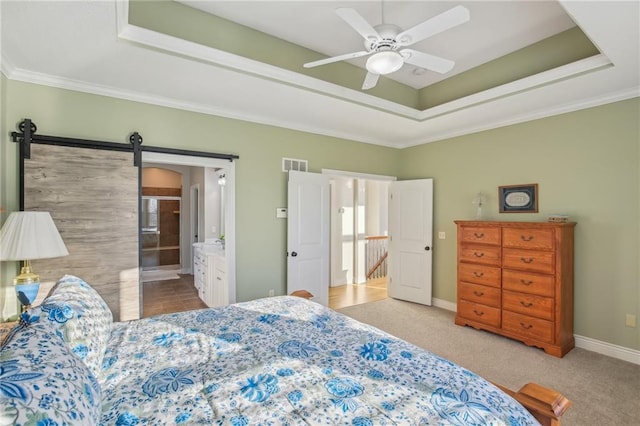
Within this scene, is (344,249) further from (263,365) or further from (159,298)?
(263,365)

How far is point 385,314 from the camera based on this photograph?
14.9 ft

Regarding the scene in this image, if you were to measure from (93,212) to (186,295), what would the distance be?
282 cm

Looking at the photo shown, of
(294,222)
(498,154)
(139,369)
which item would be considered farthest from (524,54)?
(139,369)

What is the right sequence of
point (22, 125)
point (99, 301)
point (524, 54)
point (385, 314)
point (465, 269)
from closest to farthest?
1. point (99, 301)
2. point (22, 125)
3. point (524, 54)
4. point (465, 269)
5. point (385, 314)

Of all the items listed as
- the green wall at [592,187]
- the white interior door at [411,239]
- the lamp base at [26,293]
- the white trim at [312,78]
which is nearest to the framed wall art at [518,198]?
the green wall at [592,187]

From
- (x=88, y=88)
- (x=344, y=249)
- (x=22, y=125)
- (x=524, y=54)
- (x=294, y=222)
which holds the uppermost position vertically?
(x=524, y=54)

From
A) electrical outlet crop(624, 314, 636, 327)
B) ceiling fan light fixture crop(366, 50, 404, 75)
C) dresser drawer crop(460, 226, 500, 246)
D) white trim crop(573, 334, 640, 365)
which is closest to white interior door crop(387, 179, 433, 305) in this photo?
dresser drawer crop(460, 226, 500, 246)

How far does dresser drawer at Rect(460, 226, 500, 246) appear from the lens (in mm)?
3717

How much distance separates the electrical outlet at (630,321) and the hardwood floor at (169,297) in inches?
201

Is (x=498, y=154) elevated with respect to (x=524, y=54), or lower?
lower

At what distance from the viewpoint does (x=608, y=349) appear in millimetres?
3252

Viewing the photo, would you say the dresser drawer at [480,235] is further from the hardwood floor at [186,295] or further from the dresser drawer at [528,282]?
the hardwood floor at [186,295]

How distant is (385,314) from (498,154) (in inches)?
106

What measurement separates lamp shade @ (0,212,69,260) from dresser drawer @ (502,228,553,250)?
14.1 ft
